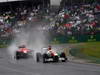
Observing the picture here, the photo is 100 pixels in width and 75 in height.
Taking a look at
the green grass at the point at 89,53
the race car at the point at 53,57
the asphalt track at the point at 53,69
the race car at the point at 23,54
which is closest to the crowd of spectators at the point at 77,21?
the green grass at the point at 89,53

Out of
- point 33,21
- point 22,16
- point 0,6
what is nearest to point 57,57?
point 33,21

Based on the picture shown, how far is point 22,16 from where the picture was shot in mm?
53094

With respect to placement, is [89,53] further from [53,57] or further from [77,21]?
[77,21]

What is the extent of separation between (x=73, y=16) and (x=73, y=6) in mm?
2173

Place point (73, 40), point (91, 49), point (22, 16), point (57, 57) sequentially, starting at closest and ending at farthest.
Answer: point (57, 57) < point (91, 49) < point (73, 40) < point (22, 16)

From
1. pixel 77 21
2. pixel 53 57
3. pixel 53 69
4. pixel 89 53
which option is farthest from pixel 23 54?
pixel 77 21

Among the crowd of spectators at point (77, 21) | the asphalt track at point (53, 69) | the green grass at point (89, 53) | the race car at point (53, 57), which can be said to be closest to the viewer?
the asphalt track at point (53, 69)

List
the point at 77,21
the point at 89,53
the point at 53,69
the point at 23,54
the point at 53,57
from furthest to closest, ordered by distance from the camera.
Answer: the point at 77,21
the point at 89,53
the point at 23,54
the point at 53,57
the point at 53,69

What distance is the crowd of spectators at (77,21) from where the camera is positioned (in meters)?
40.5

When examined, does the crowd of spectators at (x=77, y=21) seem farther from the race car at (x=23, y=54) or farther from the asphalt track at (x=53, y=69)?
the asphalt track at (x=53, y=69)

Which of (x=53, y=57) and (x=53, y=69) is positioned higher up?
(x=53, y=69)

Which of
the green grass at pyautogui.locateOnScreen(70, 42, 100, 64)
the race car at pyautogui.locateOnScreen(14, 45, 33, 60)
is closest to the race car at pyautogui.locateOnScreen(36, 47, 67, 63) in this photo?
the green grass at pyautogui.locateOnScreen(70, 42, 100, 64)

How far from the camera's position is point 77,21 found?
4281 cm

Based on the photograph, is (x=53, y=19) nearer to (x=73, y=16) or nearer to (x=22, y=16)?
(x=73, y=16)
